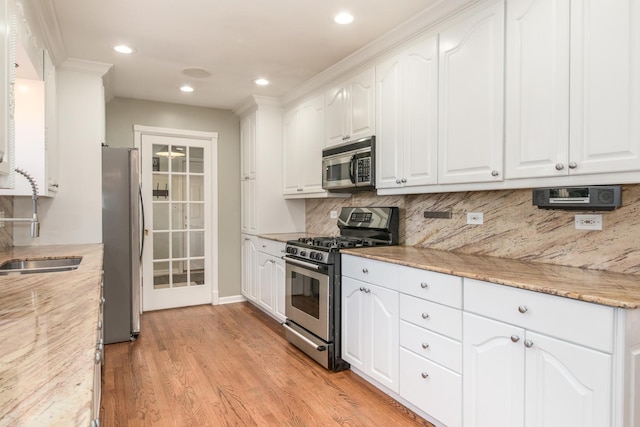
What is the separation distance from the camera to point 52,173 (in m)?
2.93

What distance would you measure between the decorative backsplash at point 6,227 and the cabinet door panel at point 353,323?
2.72 meters

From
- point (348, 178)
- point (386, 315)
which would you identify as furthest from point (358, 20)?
point (386, 315)

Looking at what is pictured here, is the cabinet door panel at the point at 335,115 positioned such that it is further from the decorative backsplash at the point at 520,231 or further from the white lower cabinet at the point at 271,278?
the white lower cabinet at the point at 271,278

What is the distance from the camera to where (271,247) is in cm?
407

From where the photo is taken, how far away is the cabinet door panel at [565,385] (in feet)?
4.55

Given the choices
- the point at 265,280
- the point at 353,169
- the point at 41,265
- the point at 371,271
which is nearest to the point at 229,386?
the point at 371,271

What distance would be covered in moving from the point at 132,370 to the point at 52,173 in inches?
63.6

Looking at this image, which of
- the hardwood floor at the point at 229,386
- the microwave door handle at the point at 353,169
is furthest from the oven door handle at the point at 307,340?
the microwave door handle at the point at 353,169

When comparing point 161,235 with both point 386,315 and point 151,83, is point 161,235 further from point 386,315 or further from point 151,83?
point 386,315

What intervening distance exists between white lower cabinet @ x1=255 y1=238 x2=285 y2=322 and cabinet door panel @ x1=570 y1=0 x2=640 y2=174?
2.67 meters

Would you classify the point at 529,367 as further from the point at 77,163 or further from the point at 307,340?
the point at 77,163

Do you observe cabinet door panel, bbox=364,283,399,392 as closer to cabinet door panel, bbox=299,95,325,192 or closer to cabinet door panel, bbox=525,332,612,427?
cabinet door panel, bbox=525,332,612,427

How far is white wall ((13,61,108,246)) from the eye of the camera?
3305 millimetres

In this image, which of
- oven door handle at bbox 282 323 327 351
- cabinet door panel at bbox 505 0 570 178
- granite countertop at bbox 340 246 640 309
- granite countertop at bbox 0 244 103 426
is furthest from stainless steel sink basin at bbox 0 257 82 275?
cabinet door panel at bbox 505 0 570 178
